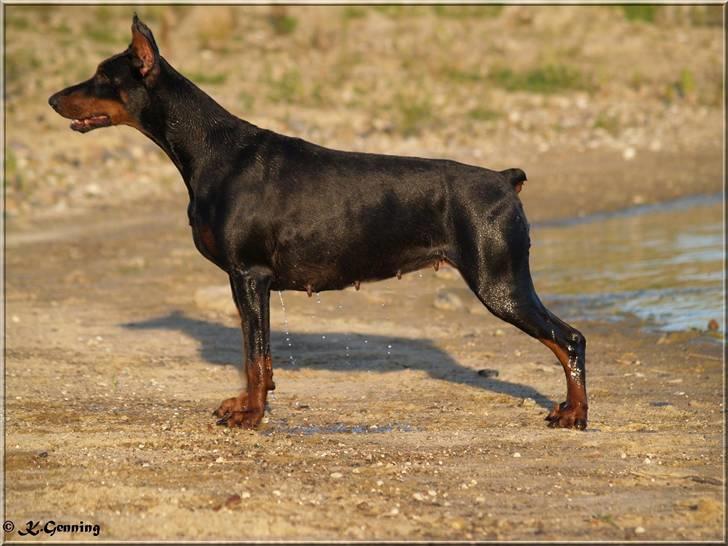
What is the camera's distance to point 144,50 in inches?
286

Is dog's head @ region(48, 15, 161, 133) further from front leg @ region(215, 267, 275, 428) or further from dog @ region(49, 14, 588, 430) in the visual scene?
front leg @ region(215, 267, 275, 428)

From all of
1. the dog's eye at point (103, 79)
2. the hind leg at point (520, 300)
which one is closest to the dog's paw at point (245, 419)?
the hind leg at point (520, 300)

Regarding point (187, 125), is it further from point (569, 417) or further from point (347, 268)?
point (569, 417)

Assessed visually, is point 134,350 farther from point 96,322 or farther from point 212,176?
point 212,176

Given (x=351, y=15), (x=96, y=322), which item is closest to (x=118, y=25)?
(x=351, y=15)

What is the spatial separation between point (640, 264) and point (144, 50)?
724 centimetres

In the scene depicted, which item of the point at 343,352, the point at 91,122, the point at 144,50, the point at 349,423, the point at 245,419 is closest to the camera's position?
the point at 245,419

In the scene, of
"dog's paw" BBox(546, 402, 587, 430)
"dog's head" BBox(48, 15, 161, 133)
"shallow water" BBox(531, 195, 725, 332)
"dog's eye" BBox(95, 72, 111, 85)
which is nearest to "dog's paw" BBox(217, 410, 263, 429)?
"dog's paw" BBox(546, 402, 587, 430)

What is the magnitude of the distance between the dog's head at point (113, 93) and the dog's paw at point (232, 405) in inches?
70.4

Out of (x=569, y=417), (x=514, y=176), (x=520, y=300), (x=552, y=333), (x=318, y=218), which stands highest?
(x=514, y=176)

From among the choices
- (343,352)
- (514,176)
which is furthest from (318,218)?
(343,352)

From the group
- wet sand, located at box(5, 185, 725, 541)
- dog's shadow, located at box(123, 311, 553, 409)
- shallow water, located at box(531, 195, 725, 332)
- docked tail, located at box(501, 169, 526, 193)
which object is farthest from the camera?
shallow water, located at box(531, 195, 725, 332)

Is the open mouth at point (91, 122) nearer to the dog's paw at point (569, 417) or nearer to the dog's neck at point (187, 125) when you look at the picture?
the dog's neck at point (187, 125)

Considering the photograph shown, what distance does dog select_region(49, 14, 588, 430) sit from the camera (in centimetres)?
722
